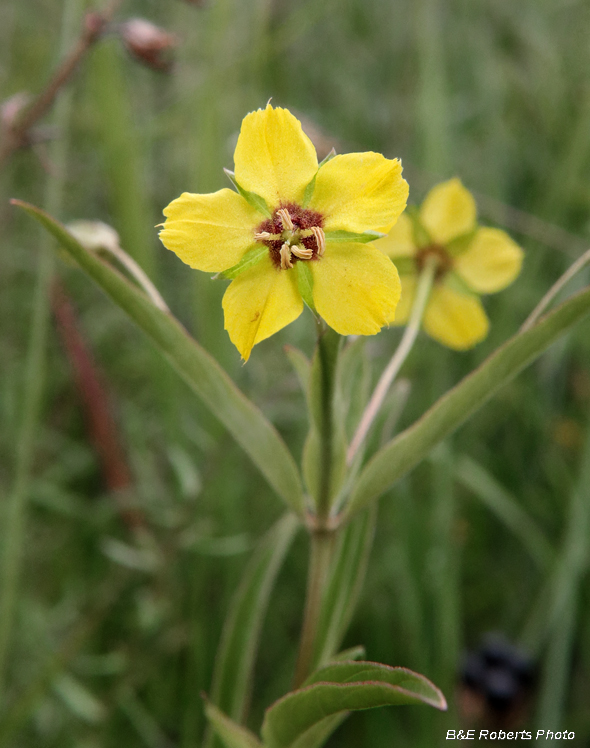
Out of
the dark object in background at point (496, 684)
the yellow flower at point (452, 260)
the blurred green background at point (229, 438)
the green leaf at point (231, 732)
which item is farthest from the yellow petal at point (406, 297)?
the dark object in background at point (496, 684)

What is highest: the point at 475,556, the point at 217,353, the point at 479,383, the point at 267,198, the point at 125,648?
the point at 267,198

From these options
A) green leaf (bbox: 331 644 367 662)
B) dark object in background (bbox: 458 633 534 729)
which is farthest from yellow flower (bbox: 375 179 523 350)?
dark object in background (bbox: 458 633 534 729)

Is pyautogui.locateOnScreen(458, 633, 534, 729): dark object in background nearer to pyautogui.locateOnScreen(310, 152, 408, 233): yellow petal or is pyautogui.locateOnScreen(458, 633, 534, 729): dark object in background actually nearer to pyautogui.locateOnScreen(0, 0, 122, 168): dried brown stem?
pyautogui.locateOnScreen(310, 152, 408, 233): yellow petal

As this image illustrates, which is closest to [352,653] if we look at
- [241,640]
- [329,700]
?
[329,700]

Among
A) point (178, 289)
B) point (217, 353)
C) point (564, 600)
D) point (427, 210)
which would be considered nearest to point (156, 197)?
point (178, 289)

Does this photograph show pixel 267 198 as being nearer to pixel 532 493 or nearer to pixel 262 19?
pixel 262 19

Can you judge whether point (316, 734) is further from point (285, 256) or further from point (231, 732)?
point (285, 256)
